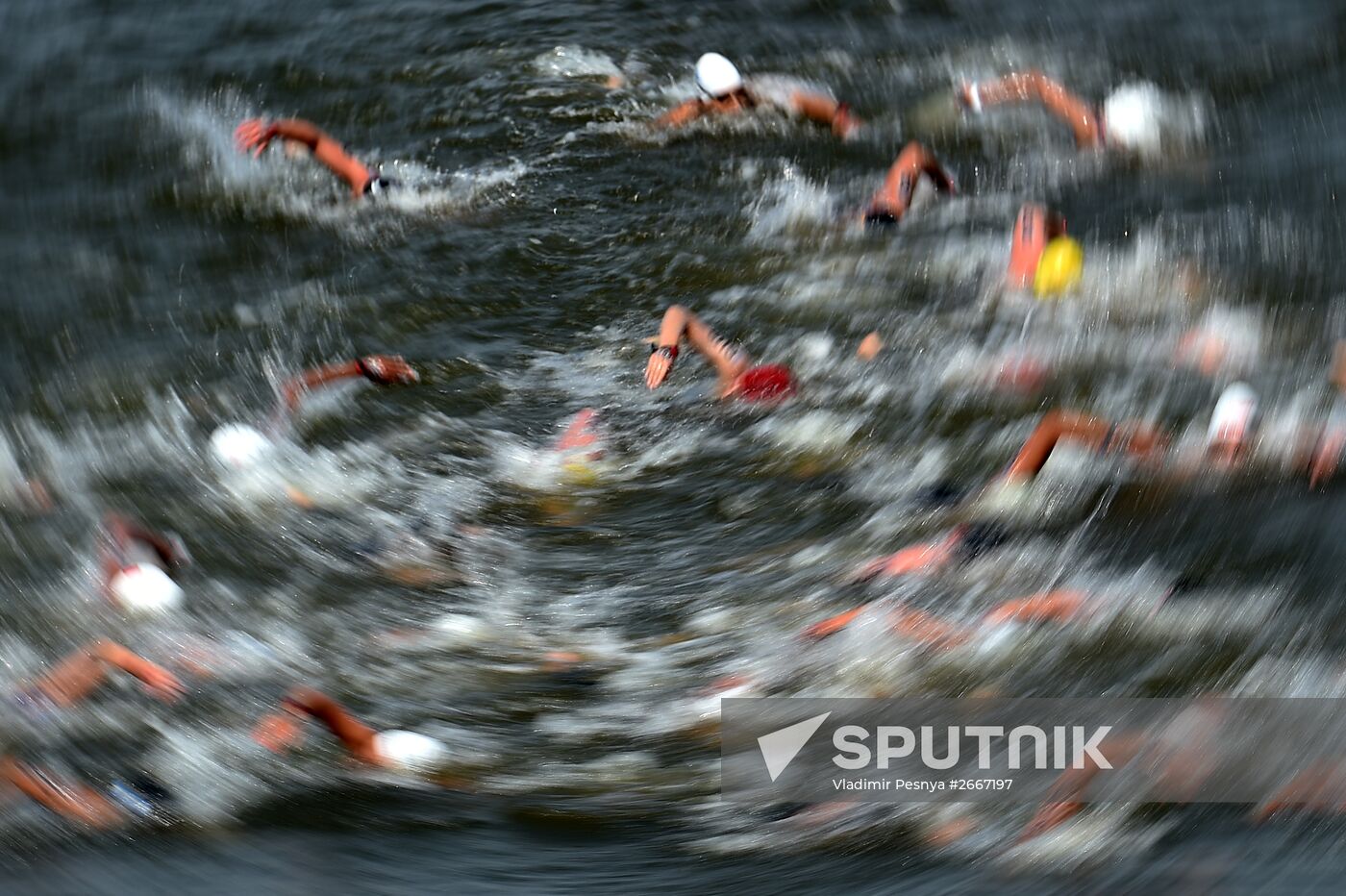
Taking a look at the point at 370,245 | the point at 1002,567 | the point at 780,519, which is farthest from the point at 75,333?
the point at 1002,567

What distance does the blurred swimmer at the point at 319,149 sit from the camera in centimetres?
622

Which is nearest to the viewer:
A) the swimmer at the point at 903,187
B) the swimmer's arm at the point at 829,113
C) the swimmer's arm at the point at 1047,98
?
the swimmer at the point at 903,187

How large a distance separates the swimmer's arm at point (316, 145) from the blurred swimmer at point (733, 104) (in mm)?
1380

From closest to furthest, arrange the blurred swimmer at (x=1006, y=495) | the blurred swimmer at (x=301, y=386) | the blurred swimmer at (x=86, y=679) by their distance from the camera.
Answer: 1. the blurred swimmer at (x=86, y=679)
2. the blurred swimmer at (x=1006, y=495)
3. the blurred swimmer at (x=301, y=386)

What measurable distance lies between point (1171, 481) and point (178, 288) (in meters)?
3.77

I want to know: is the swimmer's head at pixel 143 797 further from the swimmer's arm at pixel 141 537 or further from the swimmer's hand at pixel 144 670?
the swimmer's arm at pixel 141 537

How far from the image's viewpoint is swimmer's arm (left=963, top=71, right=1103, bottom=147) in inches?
236

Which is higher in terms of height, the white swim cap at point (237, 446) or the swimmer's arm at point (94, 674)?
the white swim cap at point (237, 446)

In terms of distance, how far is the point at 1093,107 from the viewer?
20.7ft

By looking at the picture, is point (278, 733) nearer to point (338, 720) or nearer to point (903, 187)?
point (338, 720)

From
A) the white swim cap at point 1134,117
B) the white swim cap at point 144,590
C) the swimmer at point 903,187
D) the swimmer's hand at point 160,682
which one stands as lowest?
the swimmer's hand at point 160,682

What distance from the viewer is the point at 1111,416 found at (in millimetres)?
4145

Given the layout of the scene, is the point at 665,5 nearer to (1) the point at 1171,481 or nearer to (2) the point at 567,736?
(1) the point at 1171,481

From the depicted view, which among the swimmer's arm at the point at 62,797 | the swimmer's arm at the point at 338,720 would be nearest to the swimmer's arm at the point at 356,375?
the swimmer's arm at the point at 338,720
